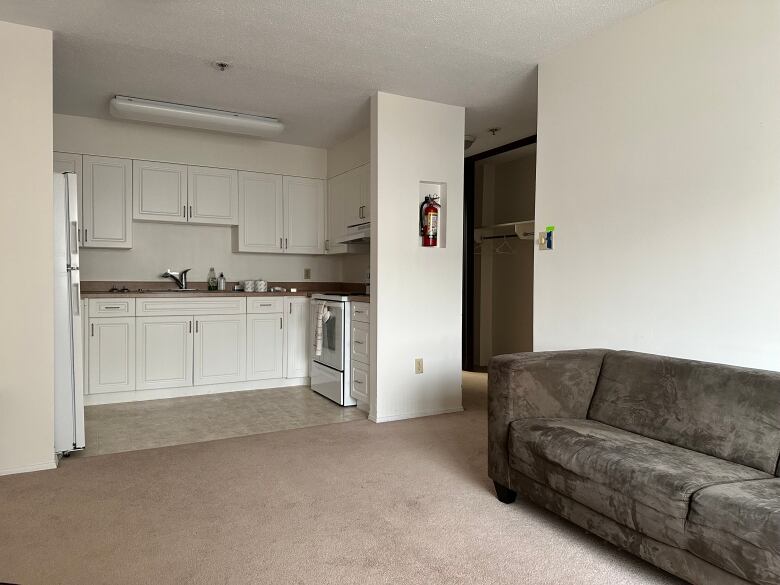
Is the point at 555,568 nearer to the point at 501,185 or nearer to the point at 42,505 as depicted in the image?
the point at 42,505

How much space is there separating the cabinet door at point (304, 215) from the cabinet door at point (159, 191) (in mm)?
1017

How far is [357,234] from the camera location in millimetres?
5008

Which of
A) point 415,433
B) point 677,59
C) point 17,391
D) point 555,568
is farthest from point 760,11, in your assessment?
point 17,391

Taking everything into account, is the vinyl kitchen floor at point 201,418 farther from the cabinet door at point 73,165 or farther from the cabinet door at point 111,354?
the cabinet door at point 73,165

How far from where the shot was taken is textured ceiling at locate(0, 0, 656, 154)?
2.86m

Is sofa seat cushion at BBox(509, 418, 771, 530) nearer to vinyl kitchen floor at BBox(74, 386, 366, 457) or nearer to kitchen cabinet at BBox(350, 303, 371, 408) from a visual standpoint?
kitchen cabinet at BBox(350, 303, 371, 408)

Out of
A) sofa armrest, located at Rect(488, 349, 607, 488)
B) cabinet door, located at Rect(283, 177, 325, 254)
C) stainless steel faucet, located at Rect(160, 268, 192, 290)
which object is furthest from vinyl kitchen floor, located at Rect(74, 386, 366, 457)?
sofa armrest, located at Rect(488, 349, 607, 488)

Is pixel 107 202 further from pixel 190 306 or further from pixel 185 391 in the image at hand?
pixel 185 391

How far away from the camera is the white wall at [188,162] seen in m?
4.86

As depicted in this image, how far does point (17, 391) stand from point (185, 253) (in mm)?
2586

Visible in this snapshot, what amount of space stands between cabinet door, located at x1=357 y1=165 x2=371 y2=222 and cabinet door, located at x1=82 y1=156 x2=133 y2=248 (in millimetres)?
2067

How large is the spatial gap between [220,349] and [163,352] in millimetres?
488

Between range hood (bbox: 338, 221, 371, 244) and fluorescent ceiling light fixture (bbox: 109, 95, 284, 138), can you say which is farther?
range hood (bbox: 338, 221, 371, 244)

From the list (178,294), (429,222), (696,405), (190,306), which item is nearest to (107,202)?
(178,294)
